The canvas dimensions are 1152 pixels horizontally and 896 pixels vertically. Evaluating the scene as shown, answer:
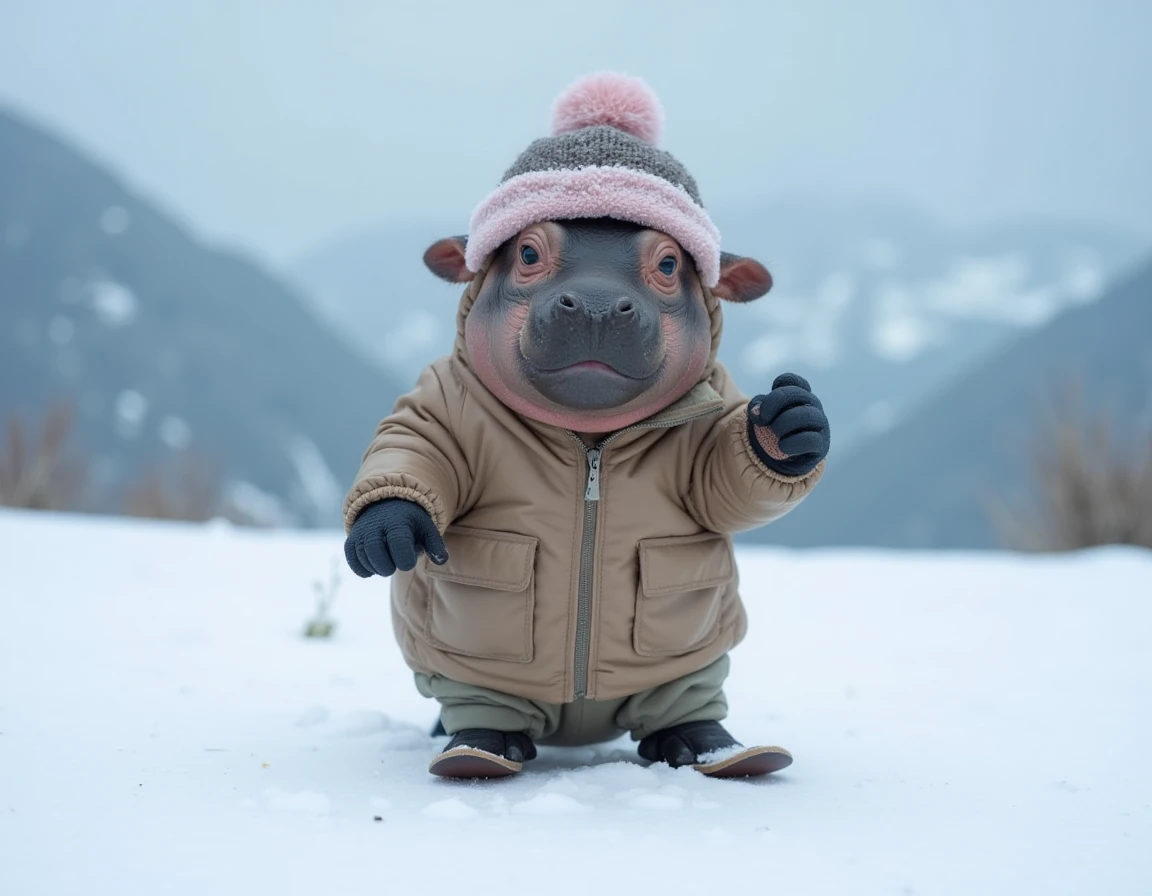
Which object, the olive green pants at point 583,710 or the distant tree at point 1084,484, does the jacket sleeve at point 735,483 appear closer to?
the olive green pants at point 583,710

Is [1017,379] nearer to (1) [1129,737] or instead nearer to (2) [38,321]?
(1) [1129,737]

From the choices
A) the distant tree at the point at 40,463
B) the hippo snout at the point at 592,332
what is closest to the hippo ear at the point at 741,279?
the hippo snout at the point at 592,332

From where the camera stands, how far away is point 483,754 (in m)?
1.63

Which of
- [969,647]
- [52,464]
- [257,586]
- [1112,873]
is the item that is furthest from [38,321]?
[1112,873]

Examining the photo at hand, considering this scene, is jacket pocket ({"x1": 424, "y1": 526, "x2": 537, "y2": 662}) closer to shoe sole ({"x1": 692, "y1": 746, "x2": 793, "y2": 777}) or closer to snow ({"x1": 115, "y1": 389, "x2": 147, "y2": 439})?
shoe sole ({"x1": 692, "y1": 746, "x2": 793, "y2": 777})

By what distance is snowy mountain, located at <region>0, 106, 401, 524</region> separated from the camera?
1553 centimetres

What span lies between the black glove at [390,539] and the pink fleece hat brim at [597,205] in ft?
1.73

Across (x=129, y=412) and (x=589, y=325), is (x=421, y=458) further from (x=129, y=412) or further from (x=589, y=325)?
(x=129, y=412)

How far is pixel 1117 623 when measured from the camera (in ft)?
10.8

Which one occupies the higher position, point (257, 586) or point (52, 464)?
point (52, 464)

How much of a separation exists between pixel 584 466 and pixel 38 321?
55.7 ft

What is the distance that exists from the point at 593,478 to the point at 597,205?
0.47 metres

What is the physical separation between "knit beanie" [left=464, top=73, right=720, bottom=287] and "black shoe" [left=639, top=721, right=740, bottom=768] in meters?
0.83

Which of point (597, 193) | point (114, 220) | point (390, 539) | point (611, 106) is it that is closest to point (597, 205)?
point (597, 193)
